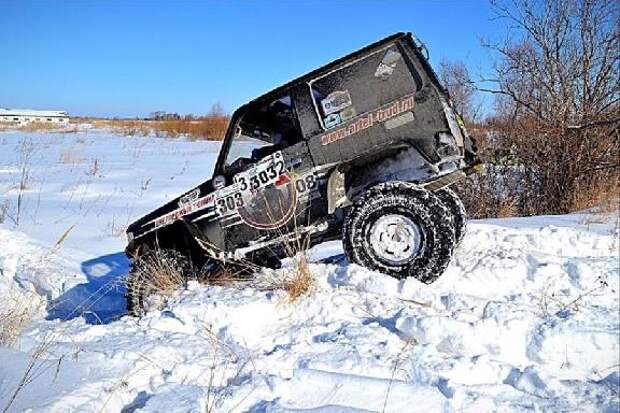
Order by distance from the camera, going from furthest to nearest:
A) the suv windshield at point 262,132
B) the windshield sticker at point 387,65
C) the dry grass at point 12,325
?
the suv windshield at point 262,132 < the windshield sticker at point 387,65 < the dry grass at point 12,325

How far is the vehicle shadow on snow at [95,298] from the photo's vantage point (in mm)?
5176

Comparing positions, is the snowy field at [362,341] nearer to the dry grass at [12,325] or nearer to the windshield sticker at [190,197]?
the dry grass at [12,325]

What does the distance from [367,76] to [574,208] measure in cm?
433

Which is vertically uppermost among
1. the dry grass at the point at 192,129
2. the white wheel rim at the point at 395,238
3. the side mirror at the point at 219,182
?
the dry grass at the point at 192,129

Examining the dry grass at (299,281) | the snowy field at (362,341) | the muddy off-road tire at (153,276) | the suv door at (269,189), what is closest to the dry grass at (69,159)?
the snowy field at (362,341)

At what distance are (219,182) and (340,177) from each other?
1.19 metres

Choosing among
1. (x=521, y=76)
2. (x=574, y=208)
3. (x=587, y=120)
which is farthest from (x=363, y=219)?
(x=521, y=76)

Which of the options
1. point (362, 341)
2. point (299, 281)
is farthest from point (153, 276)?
point (362, 341)

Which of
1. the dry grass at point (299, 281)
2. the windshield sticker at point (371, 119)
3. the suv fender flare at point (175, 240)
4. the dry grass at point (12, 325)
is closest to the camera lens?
the dry grass at point (12, 325)

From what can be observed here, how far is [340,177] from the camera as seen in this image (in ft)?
15.2

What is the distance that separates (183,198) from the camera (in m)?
4.99

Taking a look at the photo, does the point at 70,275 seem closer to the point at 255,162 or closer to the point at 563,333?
the point at 255,162

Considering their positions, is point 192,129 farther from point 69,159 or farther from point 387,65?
point 387,65

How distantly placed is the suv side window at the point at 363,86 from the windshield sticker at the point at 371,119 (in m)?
0.06
